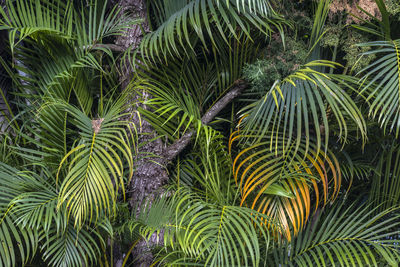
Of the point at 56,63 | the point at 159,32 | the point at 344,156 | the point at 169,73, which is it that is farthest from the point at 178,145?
the point at 344,156

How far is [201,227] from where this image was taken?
1.93 meters

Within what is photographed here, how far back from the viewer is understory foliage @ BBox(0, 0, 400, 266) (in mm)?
1839

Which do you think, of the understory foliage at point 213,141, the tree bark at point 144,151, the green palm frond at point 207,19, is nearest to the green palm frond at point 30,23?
the understory foliage at point 213,141

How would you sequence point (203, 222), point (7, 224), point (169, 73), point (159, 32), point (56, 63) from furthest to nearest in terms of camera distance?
point (169, 73)
point (56, 63)
point (159, 32)
point (7, 224)
point (203, 222)

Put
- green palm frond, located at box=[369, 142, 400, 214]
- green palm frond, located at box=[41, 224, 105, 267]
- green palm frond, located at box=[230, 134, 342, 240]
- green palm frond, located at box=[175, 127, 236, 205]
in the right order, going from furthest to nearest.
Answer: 1. green palm frond, located at box=[369, 142, 400, 214]
2. green palm frond, located at box=[175, 127, 236, 205]
3. green palm frond, located at box=[230, 134, 342, 240]
4. green palm frond, located at box=[41, 224, 105, 267]

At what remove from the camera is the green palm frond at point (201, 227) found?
1745 millimetres

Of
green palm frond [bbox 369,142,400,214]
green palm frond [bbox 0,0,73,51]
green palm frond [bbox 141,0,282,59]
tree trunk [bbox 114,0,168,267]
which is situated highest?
green palm frond [bbox 0,0,73,51]

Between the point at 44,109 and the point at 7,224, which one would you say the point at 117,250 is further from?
the point at 44,109

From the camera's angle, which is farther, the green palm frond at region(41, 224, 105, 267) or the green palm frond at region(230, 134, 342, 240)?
the green palm frond at region(230, 134, 342, 240)

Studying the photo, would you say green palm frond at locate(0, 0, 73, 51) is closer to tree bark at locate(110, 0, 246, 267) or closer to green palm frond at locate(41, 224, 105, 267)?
tree bark at locate(110, 0, 246, 267)

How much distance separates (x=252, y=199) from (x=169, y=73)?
0.85 m

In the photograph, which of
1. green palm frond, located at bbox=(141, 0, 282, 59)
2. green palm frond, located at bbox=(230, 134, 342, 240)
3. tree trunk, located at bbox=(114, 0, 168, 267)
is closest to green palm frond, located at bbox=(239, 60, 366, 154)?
green palm frond, located at bbox=(230, 134, 342, 240)

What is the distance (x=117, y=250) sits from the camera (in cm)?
240

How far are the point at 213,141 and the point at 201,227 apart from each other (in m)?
0.50
